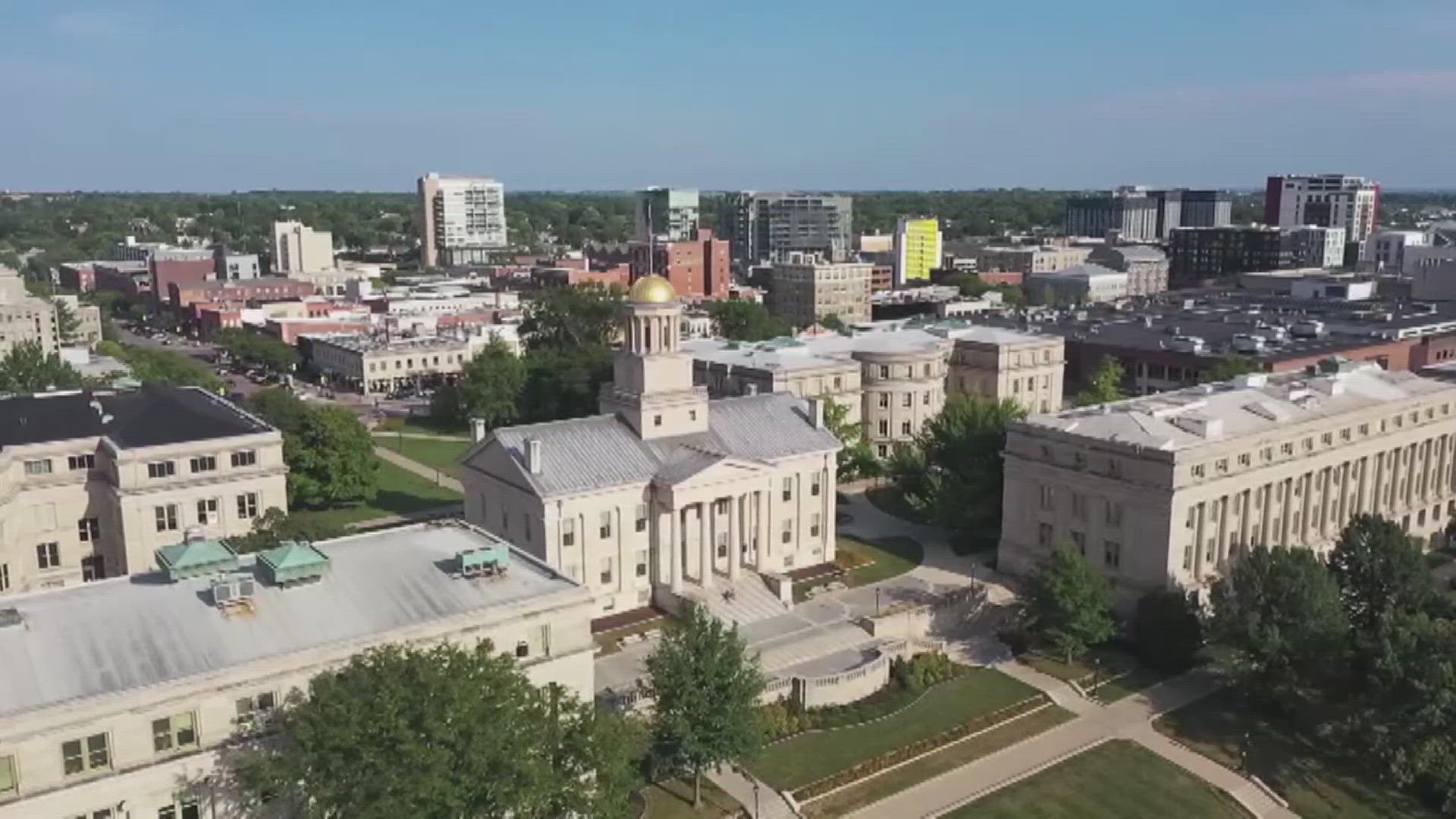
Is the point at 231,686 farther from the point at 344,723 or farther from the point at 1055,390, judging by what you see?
the point at 1055,390

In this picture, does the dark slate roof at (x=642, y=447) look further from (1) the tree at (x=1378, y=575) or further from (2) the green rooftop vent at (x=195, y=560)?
(1) the tree at (x=1378, y=575)

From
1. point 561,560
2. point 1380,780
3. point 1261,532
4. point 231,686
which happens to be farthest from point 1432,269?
point 231,686

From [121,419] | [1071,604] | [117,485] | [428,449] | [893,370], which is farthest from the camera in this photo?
[428,449]

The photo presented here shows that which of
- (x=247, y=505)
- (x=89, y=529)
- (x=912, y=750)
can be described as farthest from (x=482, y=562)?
(x=89, y=529)

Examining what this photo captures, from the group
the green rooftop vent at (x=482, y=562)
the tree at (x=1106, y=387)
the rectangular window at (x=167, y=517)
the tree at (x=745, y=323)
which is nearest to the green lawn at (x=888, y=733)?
the green rooftop vent at (x=482, y=562)

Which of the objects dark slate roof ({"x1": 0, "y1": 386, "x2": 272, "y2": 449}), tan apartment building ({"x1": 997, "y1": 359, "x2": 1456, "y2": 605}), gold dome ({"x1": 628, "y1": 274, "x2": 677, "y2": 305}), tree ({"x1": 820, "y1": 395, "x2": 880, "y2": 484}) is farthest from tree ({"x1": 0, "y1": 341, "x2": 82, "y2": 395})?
tan apartment building ({"x1": 997, "y1": 359, "x2": 1456, "y2": 605})

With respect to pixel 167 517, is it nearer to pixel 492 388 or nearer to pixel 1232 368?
pixel 492 388

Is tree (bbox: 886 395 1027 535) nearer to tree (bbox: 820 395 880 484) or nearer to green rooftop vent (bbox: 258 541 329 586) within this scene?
tree (bbox: 820 395 880 484)
